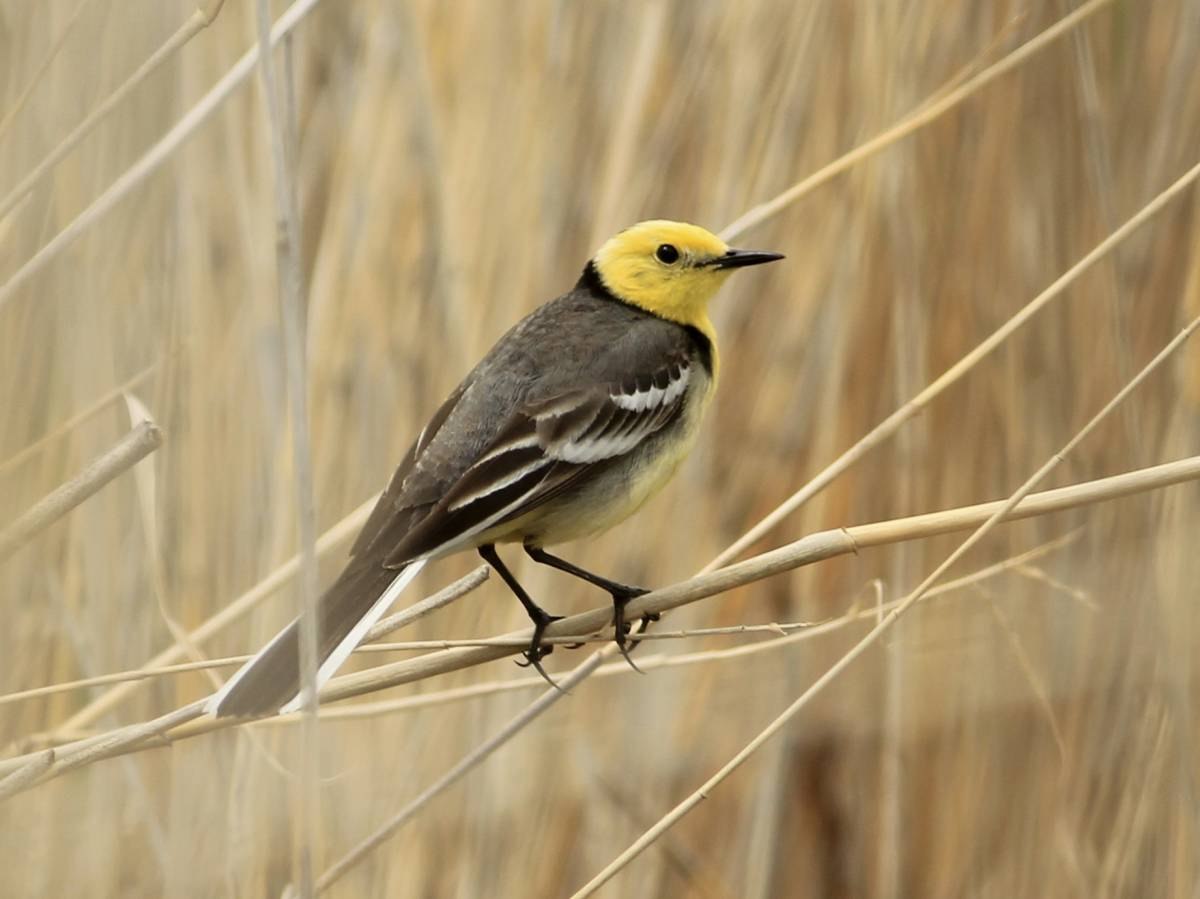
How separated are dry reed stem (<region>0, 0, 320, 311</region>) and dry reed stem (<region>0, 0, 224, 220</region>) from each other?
0.23 feet

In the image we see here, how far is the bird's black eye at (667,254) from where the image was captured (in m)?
2.68

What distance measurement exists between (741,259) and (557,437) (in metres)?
0.46

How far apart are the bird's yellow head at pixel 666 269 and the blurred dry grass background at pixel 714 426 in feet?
0.19

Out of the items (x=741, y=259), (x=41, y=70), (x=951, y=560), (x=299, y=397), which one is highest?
(x=41, y=70)

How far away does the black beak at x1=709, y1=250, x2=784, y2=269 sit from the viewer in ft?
8.14

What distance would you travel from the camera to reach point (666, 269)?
2.70m

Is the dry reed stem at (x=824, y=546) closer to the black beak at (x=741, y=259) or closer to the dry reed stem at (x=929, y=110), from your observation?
the dry reed stem at (x=929, y=110)

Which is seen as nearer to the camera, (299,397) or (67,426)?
(299,397)

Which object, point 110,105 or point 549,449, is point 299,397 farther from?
point 549,449

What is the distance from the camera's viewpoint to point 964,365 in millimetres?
2045

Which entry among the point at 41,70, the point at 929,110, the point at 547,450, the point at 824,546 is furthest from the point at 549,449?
the point at 41,70

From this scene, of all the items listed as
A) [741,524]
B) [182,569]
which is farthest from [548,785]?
[182,569]

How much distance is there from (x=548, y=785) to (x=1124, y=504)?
3.51 feet

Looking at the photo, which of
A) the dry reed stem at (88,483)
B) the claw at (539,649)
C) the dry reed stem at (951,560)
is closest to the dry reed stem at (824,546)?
the dry reed stem at (951,560)
